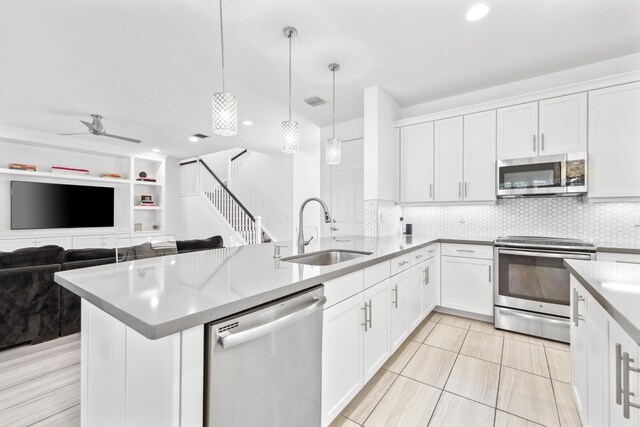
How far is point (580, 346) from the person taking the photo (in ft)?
4.96

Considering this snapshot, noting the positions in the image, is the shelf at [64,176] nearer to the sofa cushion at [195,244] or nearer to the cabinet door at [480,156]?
the sofa cushion at [195,244]

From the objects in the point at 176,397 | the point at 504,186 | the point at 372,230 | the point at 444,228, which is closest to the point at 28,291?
the point at 176,397

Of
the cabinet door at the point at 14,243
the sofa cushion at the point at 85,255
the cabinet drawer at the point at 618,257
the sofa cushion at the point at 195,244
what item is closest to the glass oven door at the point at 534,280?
the cabinet drawer at the point at 618,257

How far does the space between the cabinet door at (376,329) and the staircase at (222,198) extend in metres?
4.55

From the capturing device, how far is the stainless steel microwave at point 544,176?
9.08ft

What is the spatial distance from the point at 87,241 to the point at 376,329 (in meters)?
6.50

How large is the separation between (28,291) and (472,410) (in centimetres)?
369

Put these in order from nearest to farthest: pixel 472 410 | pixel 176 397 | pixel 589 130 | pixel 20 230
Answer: pixel 176 397, pixel 472 410, pixel 589 130, pixel 20 230

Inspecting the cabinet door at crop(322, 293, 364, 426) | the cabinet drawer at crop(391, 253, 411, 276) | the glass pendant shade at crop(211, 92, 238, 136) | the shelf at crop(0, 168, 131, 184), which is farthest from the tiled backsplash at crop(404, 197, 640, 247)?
the shelf at crop(0, 168, 131, 184)

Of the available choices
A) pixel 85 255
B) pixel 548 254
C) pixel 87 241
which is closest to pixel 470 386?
pixel 548 254

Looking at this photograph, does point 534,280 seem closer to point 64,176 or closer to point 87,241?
point 87,241

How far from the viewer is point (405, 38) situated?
2.47 metres

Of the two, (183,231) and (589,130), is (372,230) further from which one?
(183,231)

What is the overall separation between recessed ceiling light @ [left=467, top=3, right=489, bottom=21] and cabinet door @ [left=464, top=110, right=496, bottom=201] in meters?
1.36
